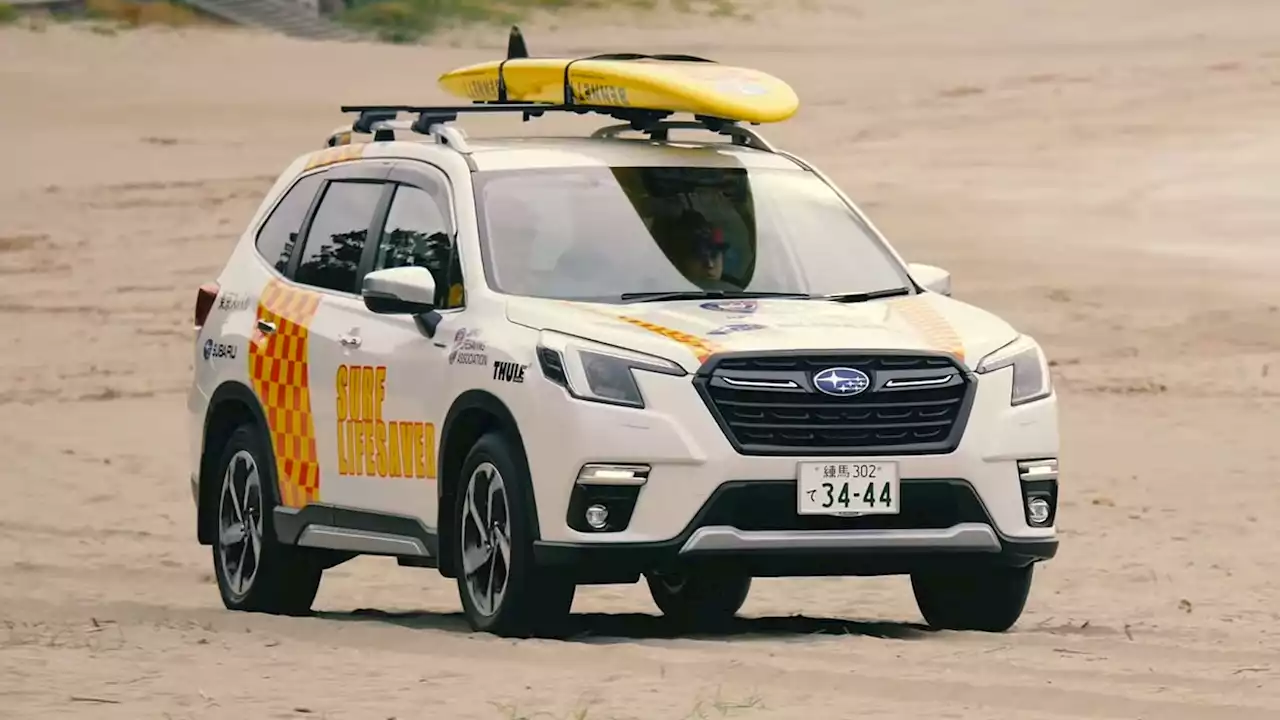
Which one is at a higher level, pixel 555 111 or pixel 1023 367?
pixel 555 111

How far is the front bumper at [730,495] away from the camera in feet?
31.0

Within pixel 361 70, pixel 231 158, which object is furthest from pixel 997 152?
pixel 361 70

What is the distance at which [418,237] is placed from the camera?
429 inches

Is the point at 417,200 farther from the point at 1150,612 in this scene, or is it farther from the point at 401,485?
the point at 1150,612

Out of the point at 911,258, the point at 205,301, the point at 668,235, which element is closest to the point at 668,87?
the point at 668,235

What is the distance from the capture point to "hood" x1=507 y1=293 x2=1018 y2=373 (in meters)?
9.59

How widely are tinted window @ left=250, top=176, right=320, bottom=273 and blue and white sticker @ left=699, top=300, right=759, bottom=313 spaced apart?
89.5 inches

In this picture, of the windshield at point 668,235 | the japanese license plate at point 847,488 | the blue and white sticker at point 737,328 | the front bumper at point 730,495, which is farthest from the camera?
the windshield at point 668,235

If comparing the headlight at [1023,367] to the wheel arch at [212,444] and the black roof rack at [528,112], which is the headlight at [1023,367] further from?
the wheel arch at [212,444]

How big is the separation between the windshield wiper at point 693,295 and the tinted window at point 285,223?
2.10m

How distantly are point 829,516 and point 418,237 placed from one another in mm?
2047

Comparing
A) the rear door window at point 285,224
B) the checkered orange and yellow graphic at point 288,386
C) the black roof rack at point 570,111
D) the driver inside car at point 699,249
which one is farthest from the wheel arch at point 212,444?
the driver inside car at point 699,249

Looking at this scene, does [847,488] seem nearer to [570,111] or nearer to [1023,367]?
[1023,367]

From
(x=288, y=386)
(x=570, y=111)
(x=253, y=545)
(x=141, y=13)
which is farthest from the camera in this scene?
(x=141, y=13)
